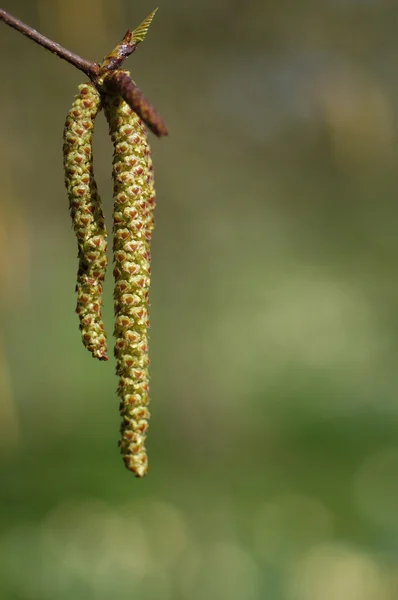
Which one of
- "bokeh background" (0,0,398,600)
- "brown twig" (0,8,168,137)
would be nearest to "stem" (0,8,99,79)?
"brown twig" (0,8,168,137)

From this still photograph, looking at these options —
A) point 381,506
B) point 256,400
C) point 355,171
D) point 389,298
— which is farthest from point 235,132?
point 381,506

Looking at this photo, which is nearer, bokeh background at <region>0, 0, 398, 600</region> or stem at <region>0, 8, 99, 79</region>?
stem at <region>0, 8, 99, 79</region>

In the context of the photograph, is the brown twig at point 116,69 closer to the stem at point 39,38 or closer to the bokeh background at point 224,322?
the stem at point 39,38

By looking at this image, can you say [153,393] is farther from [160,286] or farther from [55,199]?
[55,199]

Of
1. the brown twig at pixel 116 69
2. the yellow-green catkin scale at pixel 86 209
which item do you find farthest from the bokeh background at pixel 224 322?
the brown twig at pixel 116 69

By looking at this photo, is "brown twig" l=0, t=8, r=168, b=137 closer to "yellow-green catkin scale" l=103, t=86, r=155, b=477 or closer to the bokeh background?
"yellow-green catkin scale" l=103, t=86, r=155, b=477
